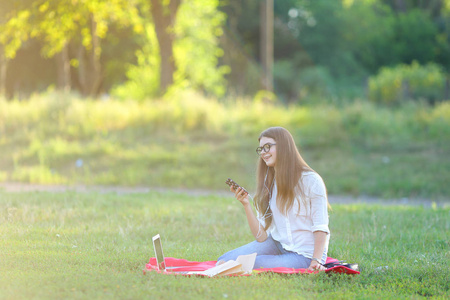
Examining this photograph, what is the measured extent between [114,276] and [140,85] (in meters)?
33.4

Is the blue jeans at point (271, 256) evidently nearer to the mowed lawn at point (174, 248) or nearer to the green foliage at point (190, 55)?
the mowed lawn at point (174, 248)

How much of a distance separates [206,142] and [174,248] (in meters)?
10.1

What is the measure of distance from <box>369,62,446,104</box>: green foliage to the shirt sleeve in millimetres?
21021

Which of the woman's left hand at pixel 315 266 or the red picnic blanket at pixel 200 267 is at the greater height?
the woman's left hand at pixel 315 266

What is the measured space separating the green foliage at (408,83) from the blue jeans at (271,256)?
20809 mm

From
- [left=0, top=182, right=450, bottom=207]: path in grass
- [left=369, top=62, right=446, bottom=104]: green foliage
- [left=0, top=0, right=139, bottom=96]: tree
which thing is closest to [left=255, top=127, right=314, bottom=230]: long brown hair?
[left=0, top=182, right=450, bottom=207]: path in grass

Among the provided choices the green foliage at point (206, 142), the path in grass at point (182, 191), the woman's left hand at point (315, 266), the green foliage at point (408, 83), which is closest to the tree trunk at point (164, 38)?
the green foliage at point (206, 142)

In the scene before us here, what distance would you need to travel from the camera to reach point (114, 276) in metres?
4.91

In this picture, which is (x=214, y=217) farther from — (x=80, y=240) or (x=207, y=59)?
(x=207, y=59)

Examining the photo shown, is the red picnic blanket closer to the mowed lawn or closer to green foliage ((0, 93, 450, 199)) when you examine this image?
the mowed lawn

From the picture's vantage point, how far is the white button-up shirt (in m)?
5.14

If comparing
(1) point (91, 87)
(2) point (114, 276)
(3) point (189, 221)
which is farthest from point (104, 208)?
(1) point (91, 87)

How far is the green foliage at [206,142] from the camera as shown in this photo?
13648mm

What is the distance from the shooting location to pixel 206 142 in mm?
16484
